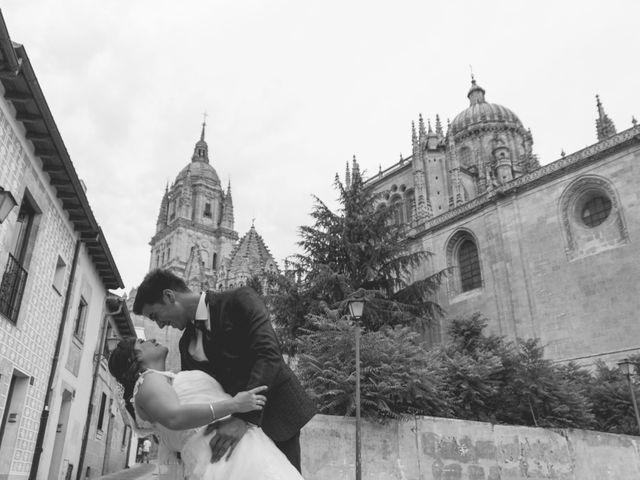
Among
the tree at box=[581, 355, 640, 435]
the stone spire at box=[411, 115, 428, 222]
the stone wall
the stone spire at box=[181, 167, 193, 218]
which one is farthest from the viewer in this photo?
the stone spire at box=[181, 167, 193, 218]

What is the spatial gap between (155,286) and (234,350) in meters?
0.53

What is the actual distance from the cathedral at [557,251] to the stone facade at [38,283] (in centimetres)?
1291

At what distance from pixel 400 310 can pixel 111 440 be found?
11.6 m

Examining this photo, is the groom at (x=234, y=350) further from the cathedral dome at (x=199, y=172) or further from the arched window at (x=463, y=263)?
the cathedral dome at (x=199, y=172)

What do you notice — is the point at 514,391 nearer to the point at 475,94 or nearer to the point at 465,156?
the point at 465,156

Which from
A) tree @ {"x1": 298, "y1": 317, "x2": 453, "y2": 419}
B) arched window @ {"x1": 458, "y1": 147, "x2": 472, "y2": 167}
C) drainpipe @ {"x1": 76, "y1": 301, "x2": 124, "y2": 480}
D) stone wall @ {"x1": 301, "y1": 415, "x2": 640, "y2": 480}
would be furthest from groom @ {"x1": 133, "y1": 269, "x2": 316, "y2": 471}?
arched window @ {"x1": 458, "y1": 147, "x2": 472, "y2": 167}

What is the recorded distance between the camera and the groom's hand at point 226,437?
2.29 metres

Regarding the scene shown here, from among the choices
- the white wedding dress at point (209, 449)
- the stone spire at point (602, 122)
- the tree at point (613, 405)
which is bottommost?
the white wedding dress at point (209, 449)

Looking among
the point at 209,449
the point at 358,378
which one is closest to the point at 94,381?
the point at 358,378

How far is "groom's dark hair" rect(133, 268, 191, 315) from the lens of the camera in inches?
107

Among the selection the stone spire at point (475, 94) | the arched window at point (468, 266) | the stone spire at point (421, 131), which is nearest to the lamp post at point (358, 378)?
the arched window at point (468, 266)

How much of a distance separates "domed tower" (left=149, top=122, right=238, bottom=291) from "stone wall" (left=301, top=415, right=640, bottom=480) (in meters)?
52.2

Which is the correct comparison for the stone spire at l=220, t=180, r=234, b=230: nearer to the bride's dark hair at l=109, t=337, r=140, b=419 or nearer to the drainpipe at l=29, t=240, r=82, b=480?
the drainpipe at l=29, t=240, r=82, b=480

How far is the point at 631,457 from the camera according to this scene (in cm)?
1312
